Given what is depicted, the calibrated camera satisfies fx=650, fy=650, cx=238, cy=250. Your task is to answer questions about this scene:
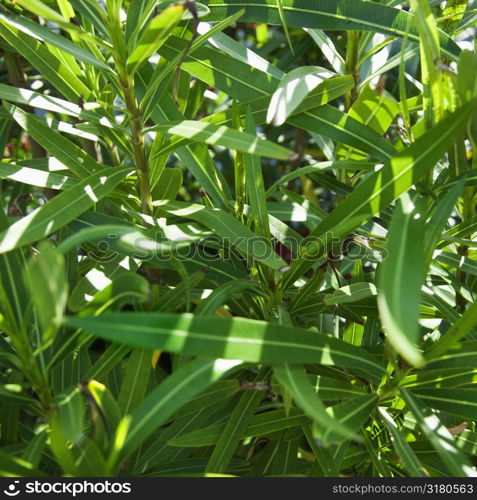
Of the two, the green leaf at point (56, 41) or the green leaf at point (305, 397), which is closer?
the green leaf at point (305, 397)

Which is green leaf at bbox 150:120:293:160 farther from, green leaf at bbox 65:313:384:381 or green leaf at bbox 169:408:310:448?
green leaf at bbox 169:408:310:448

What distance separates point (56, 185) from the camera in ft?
2.79

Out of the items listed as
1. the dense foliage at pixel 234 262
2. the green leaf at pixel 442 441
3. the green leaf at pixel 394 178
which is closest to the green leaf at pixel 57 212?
the dense foliage at pixel 234 262

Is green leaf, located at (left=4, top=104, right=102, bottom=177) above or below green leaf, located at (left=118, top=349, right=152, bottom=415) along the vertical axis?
above

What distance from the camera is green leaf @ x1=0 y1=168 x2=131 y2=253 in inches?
26.6

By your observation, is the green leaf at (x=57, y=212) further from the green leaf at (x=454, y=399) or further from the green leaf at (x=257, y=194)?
the green leaf at (x=454, y=399)

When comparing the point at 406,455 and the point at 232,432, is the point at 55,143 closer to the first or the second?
the point at 232,432

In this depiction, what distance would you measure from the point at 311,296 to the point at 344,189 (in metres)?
0.20

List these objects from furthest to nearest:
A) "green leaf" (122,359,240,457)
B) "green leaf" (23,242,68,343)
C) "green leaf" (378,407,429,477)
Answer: "green leaf" (378,407,429,477), "green leaf" (122,359,240,457), "green leaf" (23,242,68,343)

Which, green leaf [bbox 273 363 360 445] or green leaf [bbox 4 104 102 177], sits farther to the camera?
green leaf [bbox 4 104 102 177]

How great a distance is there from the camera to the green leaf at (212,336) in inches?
22.6

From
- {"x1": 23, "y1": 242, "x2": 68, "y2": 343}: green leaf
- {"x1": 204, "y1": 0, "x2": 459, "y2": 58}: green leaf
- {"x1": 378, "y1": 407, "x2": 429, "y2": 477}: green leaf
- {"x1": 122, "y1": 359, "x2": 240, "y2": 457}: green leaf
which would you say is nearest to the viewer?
{"x1": 23, "y1": 242, "x2": 68, "y2": 343}: green leaf

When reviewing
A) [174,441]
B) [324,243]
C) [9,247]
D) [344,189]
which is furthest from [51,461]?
[344,189]

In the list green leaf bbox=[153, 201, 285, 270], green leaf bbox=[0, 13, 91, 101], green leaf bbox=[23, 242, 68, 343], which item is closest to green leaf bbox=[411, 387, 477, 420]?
green leaf bbox=[153, 201, 285, 270]
